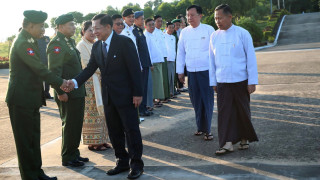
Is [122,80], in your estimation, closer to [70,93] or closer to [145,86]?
[70,93]

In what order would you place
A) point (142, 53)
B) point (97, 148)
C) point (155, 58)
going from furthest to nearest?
point (155, 58)
point (142, 53)
point (97, 148)

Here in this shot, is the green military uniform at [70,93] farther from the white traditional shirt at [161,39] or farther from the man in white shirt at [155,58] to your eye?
the white traditional shirt at [161,39]

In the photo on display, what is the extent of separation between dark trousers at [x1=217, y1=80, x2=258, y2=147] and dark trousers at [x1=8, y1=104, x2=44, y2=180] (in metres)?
2.49

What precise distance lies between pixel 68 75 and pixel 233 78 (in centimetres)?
228

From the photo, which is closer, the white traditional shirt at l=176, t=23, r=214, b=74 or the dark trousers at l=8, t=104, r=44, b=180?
the dark trousers at l=8, t=104, r=44, b=180

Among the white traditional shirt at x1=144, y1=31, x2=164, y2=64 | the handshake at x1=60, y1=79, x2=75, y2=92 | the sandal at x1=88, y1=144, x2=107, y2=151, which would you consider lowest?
the sandal at x1=88, y1=144, x2=107, y2=151

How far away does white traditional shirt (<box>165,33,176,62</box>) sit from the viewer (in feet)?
33.7

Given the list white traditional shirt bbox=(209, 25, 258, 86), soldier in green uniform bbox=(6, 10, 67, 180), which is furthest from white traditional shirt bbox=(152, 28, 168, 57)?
soldier in green uniform bbox=(6, 10, 67, 180)

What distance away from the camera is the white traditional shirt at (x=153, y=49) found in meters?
9.09

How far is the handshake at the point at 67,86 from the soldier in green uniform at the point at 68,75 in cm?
18

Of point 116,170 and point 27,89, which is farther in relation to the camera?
point 116,170

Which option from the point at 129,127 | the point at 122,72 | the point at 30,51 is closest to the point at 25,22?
the point at 30,51

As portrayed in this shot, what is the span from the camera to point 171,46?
411 inches

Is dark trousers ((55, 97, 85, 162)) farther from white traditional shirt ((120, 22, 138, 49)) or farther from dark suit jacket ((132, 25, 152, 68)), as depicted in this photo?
dark suit jacket ((132, 25, 152, 68))
